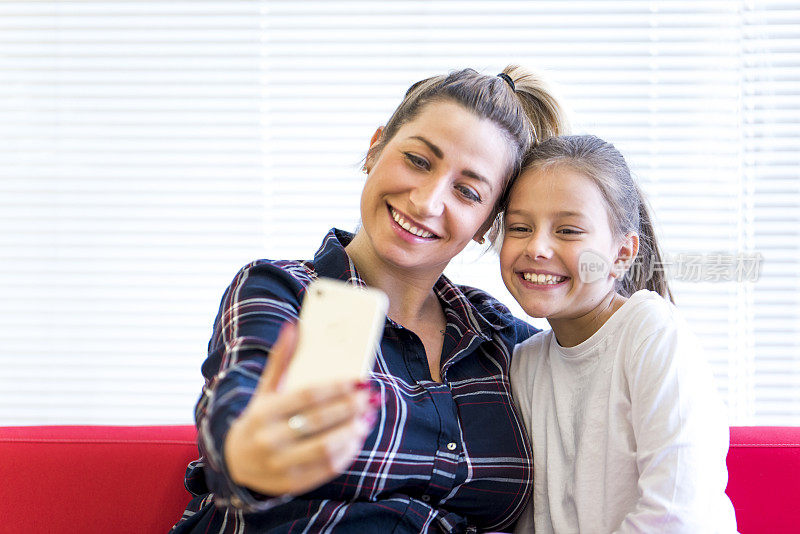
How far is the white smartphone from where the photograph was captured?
63 cm

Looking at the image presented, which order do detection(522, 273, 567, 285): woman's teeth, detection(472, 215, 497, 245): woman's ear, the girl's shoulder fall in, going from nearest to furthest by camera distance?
the girl's shoulder, detection(522, 273, 567, 285): woman's teeth, detection(472, 215, 497, 245): woman's ear

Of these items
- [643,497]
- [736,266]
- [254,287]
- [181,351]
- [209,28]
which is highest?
[209,28]

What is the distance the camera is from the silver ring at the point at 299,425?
586 millimetres

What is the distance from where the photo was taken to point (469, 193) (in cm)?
123

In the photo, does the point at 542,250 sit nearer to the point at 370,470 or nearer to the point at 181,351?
the point at 370,470

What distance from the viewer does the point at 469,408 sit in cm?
120

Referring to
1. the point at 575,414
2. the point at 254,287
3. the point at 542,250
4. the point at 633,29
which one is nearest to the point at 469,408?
the point at 575,414

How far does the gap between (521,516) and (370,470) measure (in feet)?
1.36

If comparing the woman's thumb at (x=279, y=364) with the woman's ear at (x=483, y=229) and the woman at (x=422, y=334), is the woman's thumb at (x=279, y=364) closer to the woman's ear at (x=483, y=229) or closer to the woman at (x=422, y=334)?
the woman at (x=422, y=334)

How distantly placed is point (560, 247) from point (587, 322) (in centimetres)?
17

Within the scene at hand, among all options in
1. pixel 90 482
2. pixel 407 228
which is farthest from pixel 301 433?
pixel 90 482

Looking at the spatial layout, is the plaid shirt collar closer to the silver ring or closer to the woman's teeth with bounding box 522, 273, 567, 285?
the woman's teeth with bounding box 522, 273, 567, 285

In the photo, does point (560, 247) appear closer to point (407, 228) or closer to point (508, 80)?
point (407, 228)

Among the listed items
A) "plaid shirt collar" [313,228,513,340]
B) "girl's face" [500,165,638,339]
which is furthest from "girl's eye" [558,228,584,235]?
"plaid shirt collar" [313,228,513,340]
